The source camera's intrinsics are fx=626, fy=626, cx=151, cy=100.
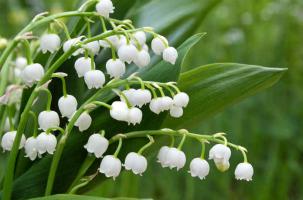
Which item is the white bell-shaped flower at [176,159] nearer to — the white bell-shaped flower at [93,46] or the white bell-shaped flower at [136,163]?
the white bell-shaped flower at [136,163]

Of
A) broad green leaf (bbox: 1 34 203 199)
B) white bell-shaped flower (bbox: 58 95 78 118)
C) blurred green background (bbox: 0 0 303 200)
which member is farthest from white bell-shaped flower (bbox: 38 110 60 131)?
blurred green background (bbox: 0 0 303 200)

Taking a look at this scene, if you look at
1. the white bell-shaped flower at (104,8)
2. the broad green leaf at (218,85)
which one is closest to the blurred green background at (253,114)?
the broad green leaf at (218,85)

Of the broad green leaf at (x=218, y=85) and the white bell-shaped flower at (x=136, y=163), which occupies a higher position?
the white bell-shaped flower at (x=136, y=163)

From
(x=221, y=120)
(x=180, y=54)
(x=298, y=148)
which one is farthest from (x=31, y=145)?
(x=298, y=148)

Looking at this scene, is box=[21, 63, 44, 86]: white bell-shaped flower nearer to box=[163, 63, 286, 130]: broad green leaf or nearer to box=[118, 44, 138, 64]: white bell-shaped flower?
box=[118, 44, 138, 64]: white bell-shaped flower

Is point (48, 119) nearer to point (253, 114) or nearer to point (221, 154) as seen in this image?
point (221, 154)

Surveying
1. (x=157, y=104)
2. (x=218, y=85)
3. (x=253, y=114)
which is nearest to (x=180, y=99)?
(x=157, y=104)
